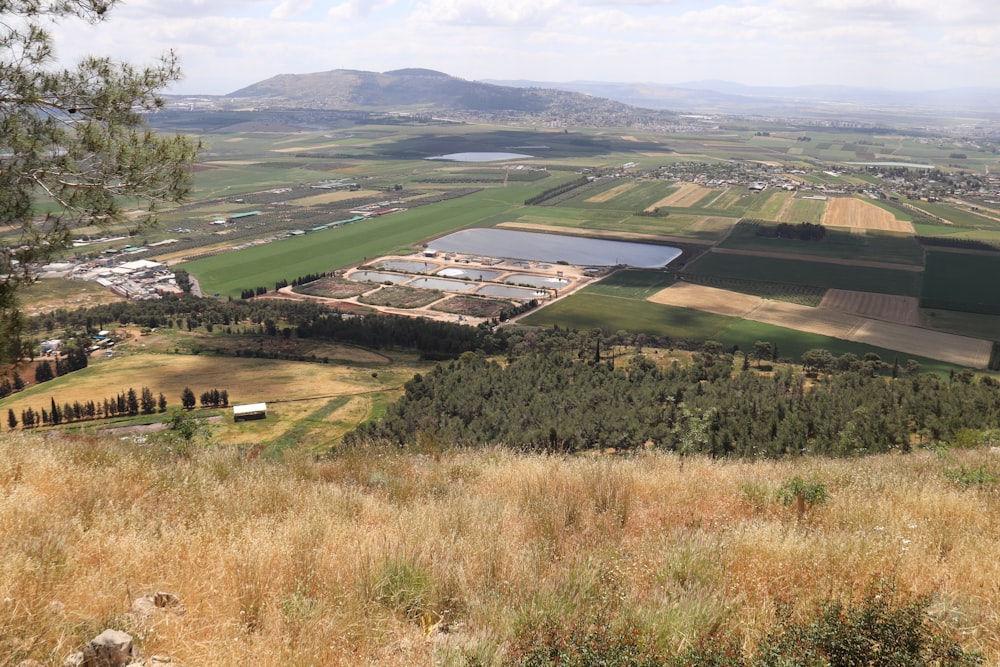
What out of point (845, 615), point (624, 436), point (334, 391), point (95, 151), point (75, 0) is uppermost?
point (75, 0)

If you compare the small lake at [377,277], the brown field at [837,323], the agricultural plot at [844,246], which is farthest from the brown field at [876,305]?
the small lake at [377,277]

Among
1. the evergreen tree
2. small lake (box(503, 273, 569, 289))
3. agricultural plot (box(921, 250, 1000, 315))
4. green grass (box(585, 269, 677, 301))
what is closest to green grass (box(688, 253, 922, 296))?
agricultural plot (box(921, 250, 1000, 315))

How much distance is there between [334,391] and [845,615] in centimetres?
5218

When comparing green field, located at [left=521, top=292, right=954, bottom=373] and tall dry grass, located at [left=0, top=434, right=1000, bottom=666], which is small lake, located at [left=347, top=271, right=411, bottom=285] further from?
tall dry grass, located at [left=0, top=434, right=1000, bottom=666]

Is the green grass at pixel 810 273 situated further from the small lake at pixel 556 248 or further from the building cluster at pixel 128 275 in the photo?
the building cluster at pixel 128 275

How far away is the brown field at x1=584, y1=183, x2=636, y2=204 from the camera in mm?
153500

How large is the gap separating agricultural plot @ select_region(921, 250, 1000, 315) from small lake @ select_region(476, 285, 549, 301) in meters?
50.3

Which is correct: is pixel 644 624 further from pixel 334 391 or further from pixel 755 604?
pixel 334 391

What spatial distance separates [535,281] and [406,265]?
2316cm

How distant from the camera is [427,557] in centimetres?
661

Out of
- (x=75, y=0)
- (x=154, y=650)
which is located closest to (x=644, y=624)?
(x=154, y=650)

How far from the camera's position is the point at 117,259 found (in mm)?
107188

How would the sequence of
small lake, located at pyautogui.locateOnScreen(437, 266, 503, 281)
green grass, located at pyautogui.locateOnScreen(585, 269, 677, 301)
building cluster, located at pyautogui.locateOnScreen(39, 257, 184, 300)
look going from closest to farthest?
green grass, located at pyautogui.locateOnScreen(585, 269, 677, 301) → building cluster, located at pyautogui.locateOnScreen(39, 257, 184, 300) → small lake, located at pyautogui.locateOnScreen(437, 266, 503, 281)

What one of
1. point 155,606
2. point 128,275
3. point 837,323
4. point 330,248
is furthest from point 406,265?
point 155,606
